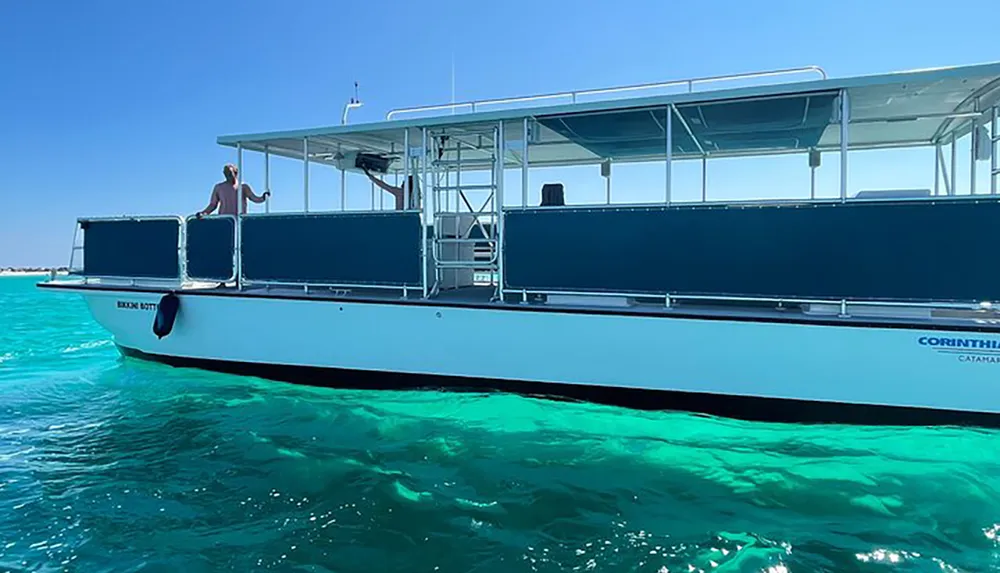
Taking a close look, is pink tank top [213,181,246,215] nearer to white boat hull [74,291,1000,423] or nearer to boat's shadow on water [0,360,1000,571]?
white boat hull [74,291,1000,423]

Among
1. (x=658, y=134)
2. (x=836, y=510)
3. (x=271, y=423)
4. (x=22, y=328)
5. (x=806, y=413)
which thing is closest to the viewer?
Result: (x=836, y=510)

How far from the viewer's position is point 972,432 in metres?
5.66

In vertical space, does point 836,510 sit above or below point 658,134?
below

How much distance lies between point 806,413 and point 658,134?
3750mm

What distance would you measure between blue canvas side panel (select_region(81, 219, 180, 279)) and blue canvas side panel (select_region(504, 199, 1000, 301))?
15.3 ft

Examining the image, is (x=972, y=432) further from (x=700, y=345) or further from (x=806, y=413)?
(x=700, y=345)

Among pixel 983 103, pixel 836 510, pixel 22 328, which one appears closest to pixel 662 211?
pixel 836 510

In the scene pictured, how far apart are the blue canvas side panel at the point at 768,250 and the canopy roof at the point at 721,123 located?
1.05 meters

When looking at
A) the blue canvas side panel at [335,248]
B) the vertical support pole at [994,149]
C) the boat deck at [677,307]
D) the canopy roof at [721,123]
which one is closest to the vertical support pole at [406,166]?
the canopy roof at [721,123]

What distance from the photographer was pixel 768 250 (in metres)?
6.09

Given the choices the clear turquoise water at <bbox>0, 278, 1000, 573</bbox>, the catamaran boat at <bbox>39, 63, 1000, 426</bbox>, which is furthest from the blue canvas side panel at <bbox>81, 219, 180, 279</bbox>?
the clear turquoise water at <bbox>0, 278, 1000, 573</bbox>

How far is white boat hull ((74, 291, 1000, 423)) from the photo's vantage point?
569 cm

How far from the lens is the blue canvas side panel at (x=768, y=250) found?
555 centimetres

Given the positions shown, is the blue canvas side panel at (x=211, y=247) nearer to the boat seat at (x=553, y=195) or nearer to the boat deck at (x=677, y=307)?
the boat deck at (x=677, y=307)
